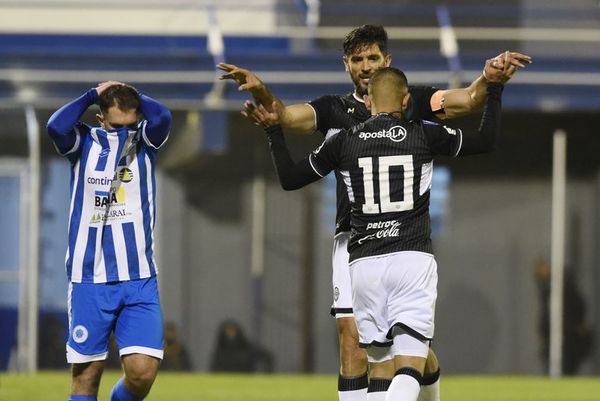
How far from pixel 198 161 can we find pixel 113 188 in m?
10.7

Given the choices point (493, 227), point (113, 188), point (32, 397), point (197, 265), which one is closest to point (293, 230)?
point (197, 265)

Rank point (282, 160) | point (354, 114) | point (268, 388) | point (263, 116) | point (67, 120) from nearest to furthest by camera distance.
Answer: point (282, 160), point (263, 116), point (67, 120), point (354, 114), point (268, 388)

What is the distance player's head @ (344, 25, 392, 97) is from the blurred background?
966 centimetres

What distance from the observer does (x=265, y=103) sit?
654 centimetres

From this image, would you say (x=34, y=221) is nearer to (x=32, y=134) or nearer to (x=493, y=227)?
(x=32, y=134)

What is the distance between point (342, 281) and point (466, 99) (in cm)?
113

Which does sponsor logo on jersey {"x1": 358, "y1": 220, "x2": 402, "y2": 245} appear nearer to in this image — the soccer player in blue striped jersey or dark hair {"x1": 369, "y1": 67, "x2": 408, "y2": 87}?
dark hair {"x1": 369, "y1": 67, "x2": 408, "y2": 87}

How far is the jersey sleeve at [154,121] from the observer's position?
22.9 feet

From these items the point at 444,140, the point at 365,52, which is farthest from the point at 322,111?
the point at 444,140

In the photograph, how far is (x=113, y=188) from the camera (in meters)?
6.93

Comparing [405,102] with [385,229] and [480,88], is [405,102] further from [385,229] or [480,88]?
[385,229]

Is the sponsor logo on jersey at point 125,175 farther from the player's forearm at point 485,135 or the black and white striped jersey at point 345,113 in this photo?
the player's forearm at point 485,135

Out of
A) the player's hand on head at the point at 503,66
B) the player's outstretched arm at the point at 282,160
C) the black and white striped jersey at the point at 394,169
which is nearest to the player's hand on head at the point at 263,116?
the player's outstretched arm at the point at 282,160

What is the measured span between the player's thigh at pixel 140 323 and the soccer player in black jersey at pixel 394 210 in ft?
3.83
